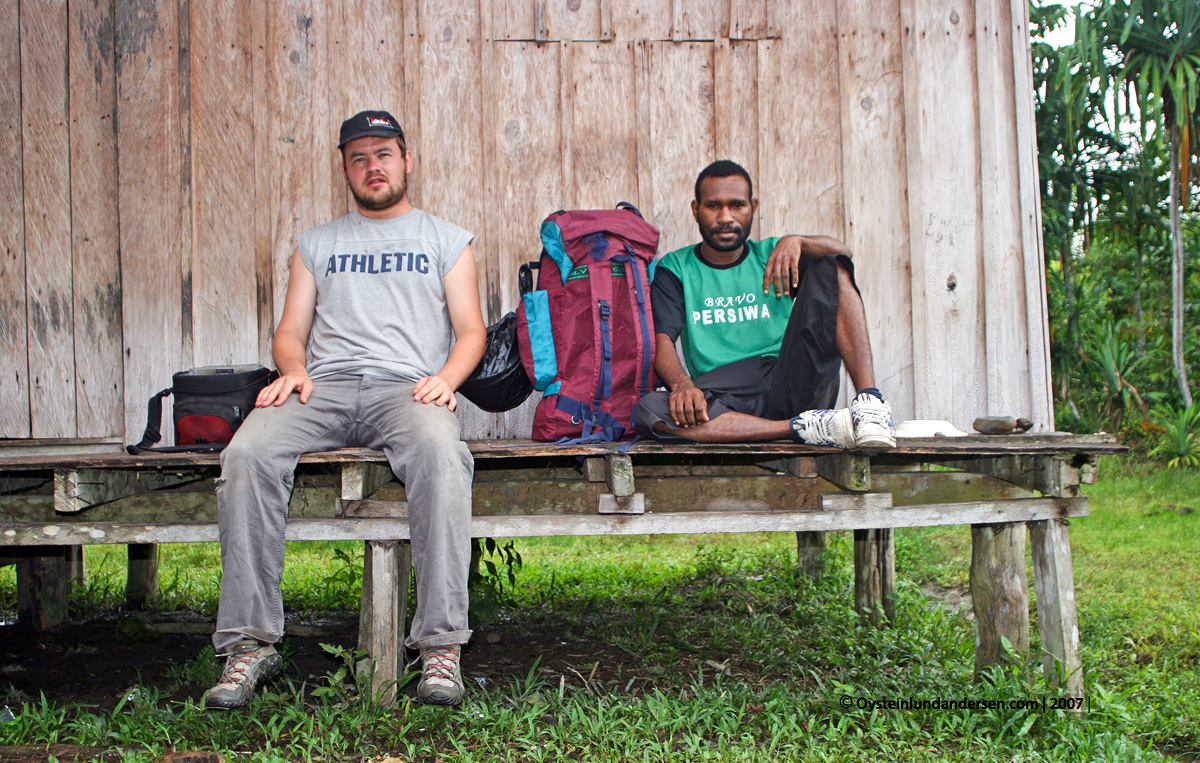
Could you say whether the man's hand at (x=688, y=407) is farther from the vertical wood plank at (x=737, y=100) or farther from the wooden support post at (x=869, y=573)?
the wooden support post at (x=869, y=573)

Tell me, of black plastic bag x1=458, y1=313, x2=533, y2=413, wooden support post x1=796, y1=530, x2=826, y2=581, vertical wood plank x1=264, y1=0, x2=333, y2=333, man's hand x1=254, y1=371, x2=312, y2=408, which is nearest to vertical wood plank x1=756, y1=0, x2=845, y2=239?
black plastic bag x1=458, y1=313, x2=533, y2=413

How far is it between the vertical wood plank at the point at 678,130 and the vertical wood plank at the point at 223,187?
6.24 feet

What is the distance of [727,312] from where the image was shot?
395cm

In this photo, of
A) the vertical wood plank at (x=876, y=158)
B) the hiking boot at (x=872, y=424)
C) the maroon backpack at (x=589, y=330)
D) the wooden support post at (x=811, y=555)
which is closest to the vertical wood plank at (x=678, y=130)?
the maroon backpack at (x=589, y=330)

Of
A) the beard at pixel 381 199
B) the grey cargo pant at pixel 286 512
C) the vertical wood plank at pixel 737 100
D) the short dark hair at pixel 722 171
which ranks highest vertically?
the vertical wood plank at pixel 737 100

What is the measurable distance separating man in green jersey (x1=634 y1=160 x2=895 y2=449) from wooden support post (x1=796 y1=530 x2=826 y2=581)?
2.68 metres

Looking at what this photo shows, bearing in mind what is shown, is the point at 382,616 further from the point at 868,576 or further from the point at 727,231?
the point at 868,576

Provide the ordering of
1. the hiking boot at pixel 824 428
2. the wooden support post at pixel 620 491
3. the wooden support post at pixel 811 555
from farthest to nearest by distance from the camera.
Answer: the wooden support post at pixel 811 555 < the wooden support post at pixel 620 491 < the hiking boot at pixel 824 428

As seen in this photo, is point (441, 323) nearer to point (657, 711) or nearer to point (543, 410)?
point (543, 410)

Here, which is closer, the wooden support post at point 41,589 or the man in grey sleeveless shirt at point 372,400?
the man in grey sleeveless shirt at point 372,400

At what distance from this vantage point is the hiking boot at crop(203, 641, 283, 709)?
281 centimetres

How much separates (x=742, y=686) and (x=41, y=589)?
409 cm

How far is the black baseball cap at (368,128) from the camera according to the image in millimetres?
3725

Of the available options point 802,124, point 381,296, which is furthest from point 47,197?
point 802,124
